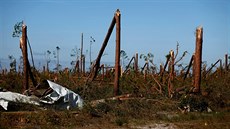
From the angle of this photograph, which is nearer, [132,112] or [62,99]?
[132,112]

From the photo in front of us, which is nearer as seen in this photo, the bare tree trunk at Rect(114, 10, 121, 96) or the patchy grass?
the patchy grass

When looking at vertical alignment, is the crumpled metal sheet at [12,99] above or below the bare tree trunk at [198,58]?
below

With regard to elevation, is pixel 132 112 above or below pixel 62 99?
below

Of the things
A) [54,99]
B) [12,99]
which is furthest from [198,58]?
[12,99]

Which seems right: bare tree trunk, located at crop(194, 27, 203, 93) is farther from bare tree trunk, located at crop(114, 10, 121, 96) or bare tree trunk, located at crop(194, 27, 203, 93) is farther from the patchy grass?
bare tree trunk, located at crop(114, 10, 121, 96)

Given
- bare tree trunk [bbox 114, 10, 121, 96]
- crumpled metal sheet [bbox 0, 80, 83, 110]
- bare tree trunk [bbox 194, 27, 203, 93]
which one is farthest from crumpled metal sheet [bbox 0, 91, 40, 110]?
bare tree trunk [bbox 194, 27, 203, 93]

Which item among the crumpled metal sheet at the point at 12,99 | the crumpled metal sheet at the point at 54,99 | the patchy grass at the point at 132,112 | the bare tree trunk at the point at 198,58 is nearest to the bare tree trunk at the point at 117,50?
the patchy grass at the point at 132,112

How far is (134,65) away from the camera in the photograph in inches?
577

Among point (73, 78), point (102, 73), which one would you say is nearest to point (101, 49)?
point (73, 78)

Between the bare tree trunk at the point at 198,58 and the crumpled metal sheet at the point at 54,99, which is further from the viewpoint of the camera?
the bare tree trunk at the point at 198,58

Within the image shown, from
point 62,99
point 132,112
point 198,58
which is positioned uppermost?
point 198,58

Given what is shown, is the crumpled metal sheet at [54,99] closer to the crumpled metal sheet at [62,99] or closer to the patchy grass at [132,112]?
the crumpled metal sheet at [62,99]

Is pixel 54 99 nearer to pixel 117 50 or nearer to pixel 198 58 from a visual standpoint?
pixel 117 50

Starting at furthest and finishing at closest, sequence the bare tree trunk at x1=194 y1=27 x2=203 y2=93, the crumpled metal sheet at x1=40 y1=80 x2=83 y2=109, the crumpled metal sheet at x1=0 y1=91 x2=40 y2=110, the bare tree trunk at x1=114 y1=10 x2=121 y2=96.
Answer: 1. the bare tree trunk at x1=114 y1=10 x2=121 y2=96
2. the bare tree trunk at x1=194 y1=27 x2=203 y2=93
3. the crumpled metal sheet at x1=40 y1=80 x2=83 y2=109
4. the crumpled metal sheet at x1=0 y1=91 x2=40 y2=110
